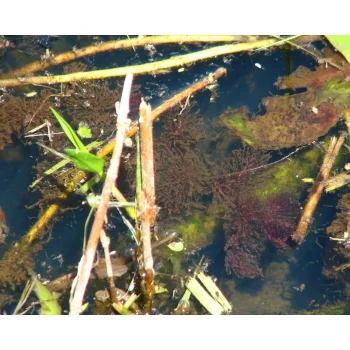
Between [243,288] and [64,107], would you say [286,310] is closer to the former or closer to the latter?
[243,288]

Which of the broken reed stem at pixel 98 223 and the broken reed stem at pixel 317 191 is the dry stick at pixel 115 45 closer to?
the broken reed stem at pixel 317 191

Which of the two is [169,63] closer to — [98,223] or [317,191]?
[317,191]

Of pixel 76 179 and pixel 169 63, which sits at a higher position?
pixel 169 63

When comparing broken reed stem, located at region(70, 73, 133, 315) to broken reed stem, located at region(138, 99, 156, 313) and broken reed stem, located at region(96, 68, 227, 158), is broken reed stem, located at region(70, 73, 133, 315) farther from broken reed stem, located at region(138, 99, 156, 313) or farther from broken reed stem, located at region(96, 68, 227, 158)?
broken reed stem, located at region(96, 68, 227, 158)

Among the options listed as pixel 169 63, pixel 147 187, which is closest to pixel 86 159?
pixel 147 187

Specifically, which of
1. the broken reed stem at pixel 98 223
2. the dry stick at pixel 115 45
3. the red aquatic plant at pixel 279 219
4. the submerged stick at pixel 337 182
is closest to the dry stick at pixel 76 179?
the dry stick at pixel 115 45

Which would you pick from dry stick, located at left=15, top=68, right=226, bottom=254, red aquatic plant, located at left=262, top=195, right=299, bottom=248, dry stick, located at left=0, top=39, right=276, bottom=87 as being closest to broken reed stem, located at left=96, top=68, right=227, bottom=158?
dry stick, located at left=15, top=68, right=226, bottom=254
